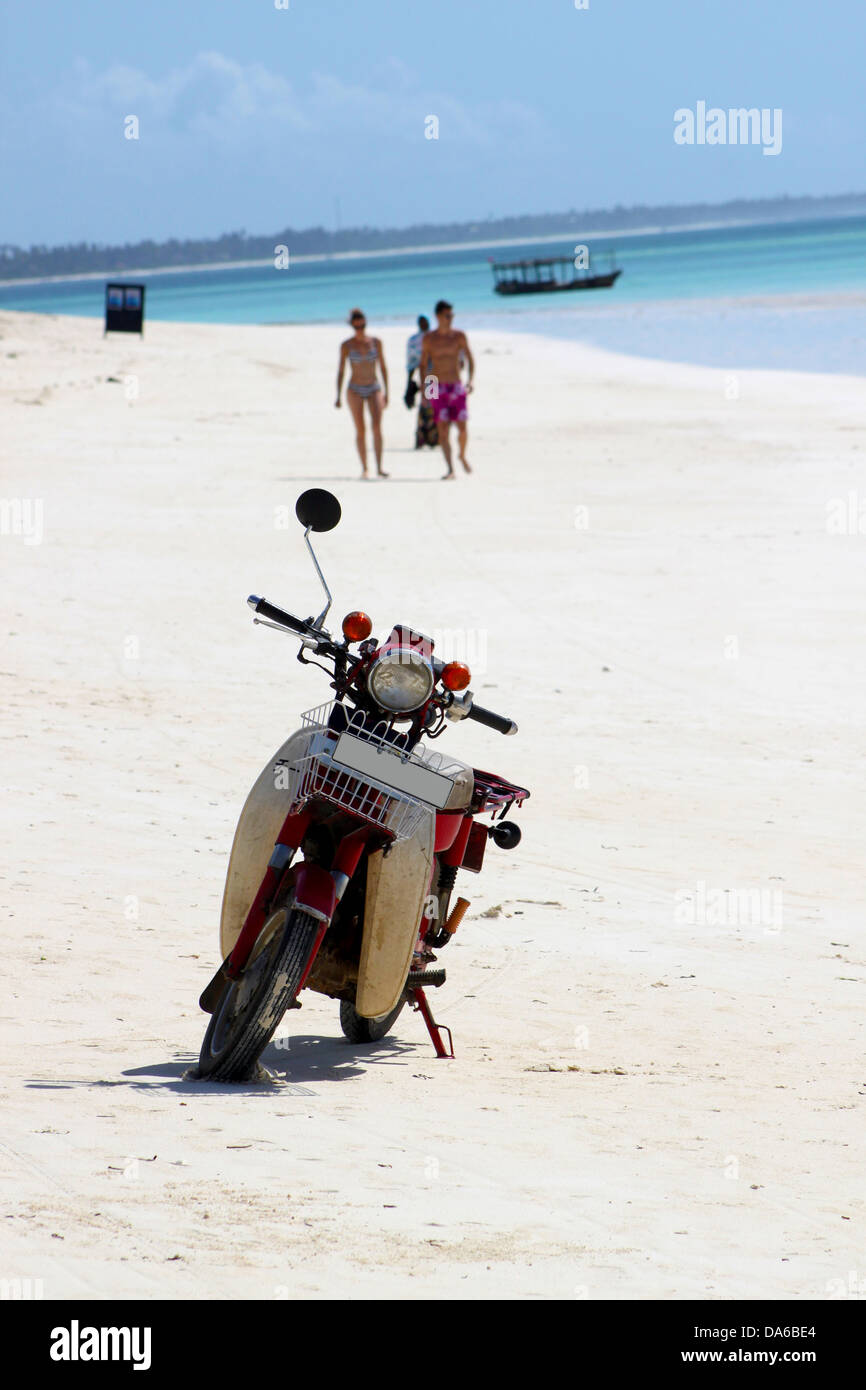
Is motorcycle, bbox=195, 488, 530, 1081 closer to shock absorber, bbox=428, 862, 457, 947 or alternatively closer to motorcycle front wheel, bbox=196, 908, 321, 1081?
motorcycle front wheel, bbox=196, 908, 321, 1081

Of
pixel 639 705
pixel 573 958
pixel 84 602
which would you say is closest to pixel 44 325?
pixel 84 602

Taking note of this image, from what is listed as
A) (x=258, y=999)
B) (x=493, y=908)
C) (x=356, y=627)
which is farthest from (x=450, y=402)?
(x=258, y=999)

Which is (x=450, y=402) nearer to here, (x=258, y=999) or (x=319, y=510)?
(x=319, y=510)

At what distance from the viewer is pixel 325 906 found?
4.27 meters

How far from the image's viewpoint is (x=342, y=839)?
4406 millimetres

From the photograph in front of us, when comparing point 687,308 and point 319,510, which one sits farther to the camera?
point 687,308

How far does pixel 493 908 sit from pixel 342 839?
2.02 meters

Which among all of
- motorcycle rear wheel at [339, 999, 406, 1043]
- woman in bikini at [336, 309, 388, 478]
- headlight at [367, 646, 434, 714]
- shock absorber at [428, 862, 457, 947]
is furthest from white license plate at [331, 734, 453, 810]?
woman in bikini at [336, 309, 388, 478]

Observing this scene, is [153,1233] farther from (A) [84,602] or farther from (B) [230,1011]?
(A) [84,602]

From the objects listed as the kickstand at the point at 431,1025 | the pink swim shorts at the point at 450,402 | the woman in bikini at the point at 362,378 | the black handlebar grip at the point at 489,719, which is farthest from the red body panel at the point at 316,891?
the pink swim shorts at the point at 450,402

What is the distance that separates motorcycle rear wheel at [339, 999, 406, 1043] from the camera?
5.11 meters

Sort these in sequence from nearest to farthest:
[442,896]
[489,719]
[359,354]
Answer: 1. [489,719]
2. [442,896]
3. [359,354]

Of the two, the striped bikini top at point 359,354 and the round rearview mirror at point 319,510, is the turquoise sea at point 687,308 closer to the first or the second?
the striped bikini top at point 359,354

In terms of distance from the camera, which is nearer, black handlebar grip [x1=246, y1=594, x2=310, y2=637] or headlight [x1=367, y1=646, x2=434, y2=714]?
headlight [x1=367, y1=646, x2=434, y2=714]
